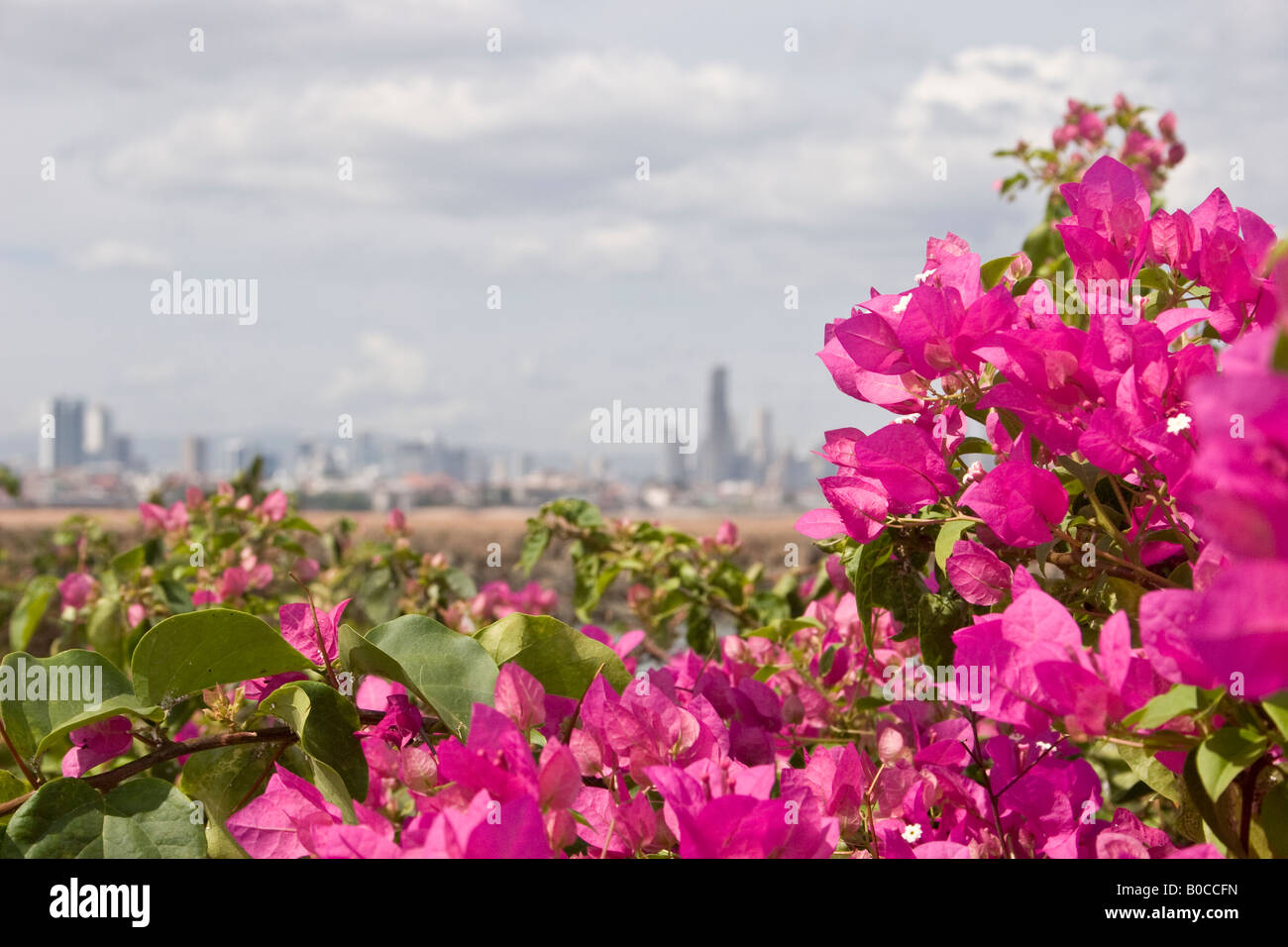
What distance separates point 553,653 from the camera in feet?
2.20

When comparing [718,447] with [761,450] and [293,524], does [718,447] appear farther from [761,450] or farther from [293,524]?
[293,524]

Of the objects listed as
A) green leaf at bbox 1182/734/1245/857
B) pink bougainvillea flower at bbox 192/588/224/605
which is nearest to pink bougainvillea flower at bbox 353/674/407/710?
green leaf at bbox 1182/734/1245/857

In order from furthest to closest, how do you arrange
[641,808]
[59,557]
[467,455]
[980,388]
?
[467,455]
[59,557]
[980,388]
[641,808]

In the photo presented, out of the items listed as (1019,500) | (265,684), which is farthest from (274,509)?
(1019,500)

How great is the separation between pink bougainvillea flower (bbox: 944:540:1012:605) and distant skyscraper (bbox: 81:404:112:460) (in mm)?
52306

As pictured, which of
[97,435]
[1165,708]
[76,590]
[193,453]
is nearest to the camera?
[1165,708]

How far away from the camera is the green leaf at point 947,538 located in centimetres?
62

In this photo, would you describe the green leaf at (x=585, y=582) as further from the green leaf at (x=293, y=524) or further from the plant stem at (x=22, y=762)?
the plant stem at (x=22, y=762)

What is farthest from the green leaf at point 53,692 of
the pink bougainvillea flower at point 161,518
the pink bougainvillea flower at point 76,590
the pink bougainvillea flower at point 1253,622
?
the pink bougainvillea flower at point 161,518

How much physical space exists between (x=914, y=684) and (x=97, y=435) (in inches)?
2307

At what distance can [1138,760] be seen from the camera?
1.94ft

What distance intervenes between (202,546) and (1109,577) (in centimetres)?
168
